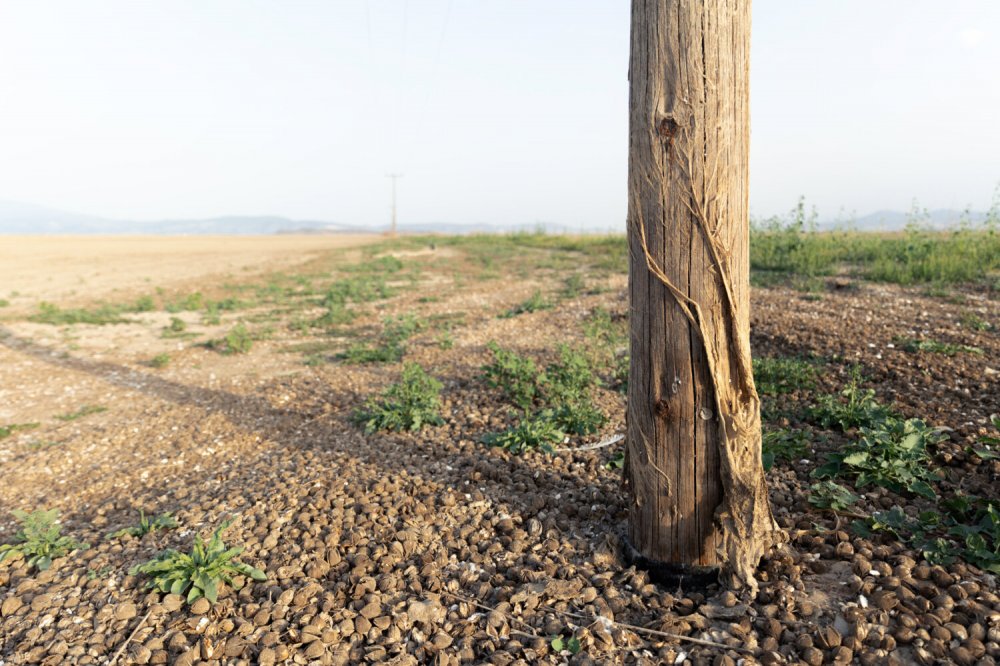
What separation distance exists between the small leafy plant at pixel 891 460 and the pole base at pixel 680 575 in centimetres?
111

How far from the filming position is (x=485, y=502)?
3631 mm

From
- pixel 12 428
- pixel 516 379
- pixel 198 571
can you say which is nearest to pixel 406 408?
pixel 516 379

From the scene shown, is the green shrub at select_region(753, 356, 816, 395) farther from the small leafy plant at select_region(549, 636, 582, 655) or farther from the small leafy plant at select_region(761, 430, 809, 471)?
the small leafy plant at select_region(549, 636, 582, 655)

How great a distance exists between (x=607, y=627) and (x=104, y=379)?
7.54m

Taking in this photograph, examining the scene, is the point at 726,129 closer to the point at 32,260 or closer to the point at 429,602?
the point at 429,602

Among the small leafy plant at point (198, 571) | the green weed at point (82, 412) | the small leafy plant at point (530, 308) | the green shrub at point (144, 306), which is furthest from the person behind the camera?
the green shrub at point (144, 306)

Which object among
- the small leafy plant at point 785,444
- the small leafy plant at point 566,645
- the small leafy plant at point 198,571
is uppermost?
the small leafy plant at point 785,444

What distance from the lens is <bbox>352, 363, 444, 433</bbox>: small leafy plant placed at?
510cm

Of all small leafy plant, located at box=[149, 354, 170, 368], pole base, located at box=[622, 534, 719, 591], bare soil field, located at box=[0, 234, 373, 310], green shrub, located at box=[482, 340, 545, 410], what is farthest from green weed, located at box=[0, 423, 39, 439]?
bare soil field, located at box=[0, 234, 373, 310]

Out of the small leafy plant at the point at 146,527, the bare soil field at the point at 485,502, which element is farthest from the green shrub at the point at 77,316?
the small leafy plant at the point at 146,527

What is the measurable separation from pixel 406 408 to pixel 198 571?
244 cm

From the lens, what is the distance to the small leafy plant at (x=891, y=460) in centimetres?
329

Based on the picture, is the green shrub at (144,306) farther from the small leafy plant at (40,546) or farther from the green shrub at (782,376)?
the green shrub at (782,376)

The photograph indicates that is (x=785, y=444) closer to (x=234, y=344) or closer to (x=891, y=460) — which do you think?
(x=891, y=460)
